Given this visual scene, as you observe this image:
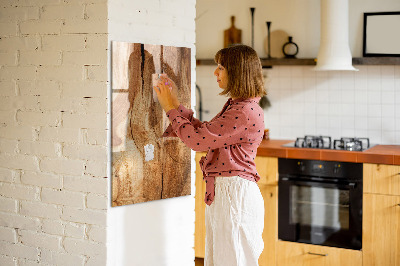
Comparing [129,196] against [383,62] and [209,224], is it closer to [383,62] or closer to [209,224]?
[209,224]

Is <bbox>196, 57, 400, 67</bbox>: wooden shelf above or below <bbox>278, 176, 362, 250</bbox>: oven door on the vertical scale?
above

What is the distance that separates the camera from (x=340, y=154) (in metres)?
3.84

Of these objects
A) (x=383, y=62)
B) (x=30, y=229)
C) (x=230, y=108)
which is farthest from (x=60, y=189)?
(x=383, y=62)

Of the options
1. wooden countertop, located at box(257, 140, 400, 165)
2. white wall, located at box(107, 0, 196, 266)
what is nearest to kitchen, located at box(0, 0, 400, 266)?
white wall, located at box(107, 0, 196, 266)

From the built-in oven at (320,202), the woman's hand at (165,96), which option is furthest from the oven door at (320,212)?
the woman's hand at (165,96)

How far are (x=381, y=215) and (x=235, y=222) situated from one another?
154cm

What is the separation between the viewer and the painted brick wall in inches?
109

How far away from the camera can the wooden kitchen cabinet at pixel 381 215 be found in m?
3.71

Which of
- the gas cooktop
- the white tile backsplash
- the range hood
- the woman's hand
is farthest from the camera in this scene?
the white tile backsplash

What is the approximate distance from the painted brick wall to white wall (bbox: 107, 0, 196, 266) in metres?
0.08

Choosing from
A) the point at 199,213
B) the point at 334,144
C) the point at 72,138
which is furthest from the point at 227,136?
the point at 199,213

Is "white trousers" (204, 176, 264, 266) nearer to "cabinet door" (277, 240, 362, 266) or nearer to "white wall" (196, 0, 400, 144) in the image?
"cabinet door" (277, 240, 362, 266)

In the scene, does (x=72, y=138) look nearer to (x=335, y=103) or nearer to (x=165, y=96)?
(x=165, y=96)

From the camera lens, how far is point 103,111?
275cm
